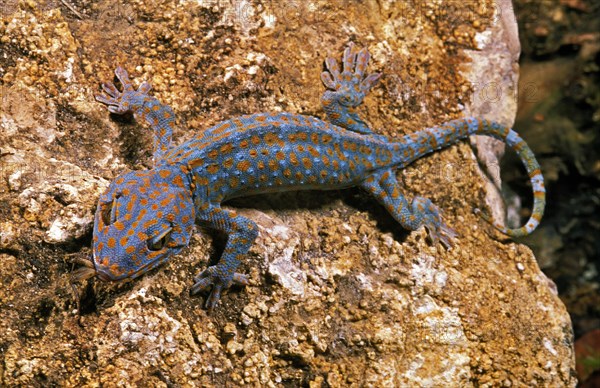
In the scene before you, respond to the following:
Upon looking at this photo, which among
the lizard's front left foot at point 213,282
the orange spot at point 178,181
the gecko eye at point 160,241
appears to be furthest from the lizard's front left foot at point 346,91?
the gecko eye at point 160,241

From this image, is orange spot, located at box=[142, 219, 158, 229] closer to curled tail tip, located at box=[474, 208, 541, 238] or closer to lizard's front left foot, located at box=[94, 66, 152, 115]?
lizard's front left foot, located at box=[94, 66, 152, 115]

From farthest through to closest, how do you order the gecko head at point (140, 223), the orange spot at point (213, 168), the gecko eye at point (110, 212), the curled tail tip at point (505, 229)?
the curled tail tip at point (505, 229) → the orange spot at point (213, 168) → the gecko eye at point (110, 212) → the gecko head at point (140, 223)

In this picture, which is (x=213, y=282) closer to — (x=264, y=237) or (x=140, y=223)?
(x=264, y=237)

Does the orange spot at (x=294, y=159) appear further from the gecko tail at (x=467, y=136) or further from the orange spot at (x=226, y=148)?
the gecko tail at (x=467, y=136)

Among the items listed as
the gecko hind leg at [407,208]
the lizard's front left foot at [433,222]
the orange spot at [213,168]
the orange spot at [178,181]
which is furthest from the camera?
the lizard's front left foot at [433,222]

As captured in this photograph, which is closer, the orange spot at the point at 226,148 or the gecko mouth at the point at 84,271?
the gecko mouth at the point at 84,271

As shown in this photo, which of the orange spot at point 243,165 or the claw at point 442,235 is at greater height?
the orange spot at point 243,165

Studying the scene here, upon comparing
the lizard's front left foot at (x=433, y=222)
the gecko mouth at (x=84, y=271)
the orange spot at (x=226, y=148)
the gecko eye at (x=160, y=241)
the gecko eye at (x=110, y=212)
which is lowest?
the lizard's front left foot at (x=433, y=222)
